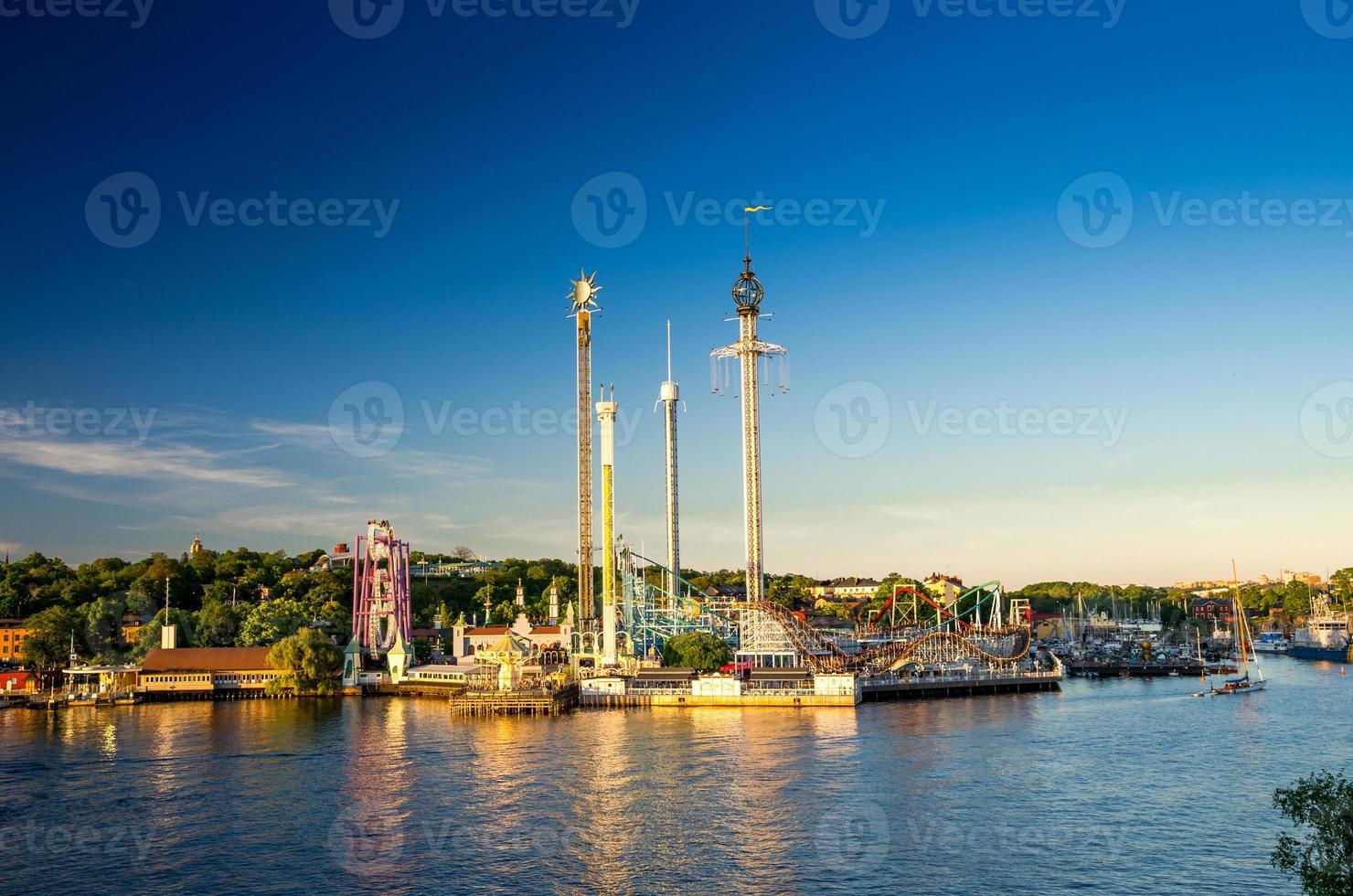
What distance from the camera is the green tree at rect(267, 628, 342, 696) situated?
93000 mm

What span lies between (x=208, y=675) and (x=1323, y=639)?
14014 centimetres

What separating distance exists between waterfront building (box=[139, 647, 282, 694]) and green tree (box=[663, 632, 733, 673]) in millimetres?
34676

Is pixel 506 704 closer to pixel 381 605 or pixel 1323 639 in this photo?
pixel 381 605

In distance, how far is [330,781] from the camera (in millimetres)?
49750

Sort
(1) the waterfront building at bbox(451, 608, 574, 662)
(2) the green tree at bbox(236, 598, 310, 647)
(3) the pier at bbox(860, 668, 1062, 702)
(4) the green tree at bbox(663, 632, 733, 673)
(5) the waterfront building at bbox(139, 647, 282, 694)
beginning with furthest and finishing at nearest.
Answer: (1) the waterfront building at bbox(451, 608, 574, 662) → (2) the green tree at bbox(236, 598, 310, 647) → (5) the waterfront building at bbox(139, 647, 282, 694) → (4) the green tree at bbox(663, 632, 733, 673) → (3) the pier at bbox(860, 668, 1062, 702)

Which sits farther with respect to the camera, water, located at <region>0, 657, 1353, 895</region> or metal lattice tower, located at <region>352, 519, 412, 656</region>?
metal lattice tower, located at <region>352, 519, 412, 656</region>

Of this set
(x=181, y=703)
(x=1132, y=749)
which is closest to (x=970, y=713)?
(x=1132, y=749)

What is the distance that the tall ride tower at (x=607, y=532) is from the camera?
95.1 m

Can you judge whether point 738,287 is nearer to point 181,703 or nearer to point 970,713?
point 970,713

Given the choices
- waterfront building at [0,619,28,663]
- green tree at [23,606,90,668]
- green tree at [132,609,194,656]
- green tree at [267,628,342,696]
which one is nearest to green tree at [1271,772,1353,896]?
green tree at [267,628,342,696]

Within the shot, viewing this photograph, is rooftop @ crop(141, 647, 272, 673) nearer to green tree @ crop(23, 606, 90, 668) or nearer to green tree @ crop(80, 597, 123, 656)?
green tree @ crop(23, 606, 90, 668)

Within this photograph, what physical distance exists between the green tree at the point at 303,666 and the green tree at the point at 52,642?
2650cm

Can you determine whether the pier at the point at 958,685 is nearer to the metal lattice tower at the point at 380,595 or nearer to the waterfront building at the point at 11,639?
the metal lattice tower at the point at 380,595

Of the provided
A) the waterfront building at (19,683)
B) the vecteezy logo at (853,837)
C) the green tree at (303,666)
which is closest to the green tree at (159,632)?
the waterfront building at (19,683)
